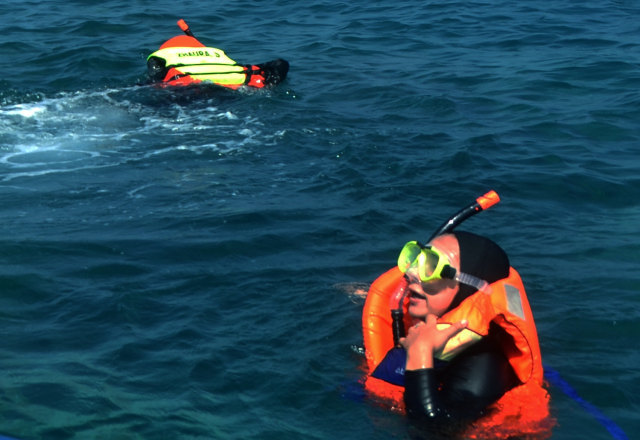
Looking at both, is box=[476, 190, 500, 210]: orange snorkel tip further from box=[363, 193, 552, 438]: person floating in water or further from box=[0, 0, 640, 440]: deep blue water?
box=[0, 0, 640, 440]: deep blue water

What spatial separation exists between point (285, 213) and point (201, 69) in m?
3.79

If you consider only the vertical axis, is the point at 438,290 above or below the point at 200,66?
above

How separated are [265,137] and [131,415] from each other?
16.5ft

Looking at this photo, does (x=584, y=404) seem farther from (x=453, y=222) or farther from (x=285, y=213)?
(x=285, y=213)

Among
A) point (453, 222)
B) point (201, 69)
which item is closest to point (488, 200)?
point (453, 222)

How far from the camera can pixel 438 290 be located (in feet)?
13.4

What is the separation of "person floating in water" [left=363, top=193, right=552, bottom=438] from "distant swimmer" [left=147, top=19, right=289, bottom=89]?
6636 millimetres

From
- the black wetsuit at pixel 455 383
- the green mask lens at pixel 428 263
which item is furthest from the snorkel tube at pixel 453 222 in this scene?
the green mask lens at pixel 428 263

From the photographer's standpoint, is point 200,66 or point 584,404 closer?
point 584,404


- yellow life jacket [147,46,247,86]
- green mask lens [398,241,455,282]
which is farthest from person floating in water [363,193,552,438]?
yellow life jacket [147,46,247,86]

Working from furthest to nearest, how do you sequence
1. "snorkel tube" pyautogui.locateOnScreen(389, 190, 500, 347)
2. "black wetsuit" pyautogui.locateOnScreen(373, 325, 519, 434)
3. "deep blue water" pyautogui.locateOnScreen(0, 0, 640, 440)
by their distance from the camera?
"deep blue water" pyautogui.locateOnScreen(0, 0, 640, 440)
"snorkel tube" pyautogui.locateOnScreen(389, 190, 500, 347)
"black wetsuit" pyautogui.locateOnScreen(373, 325, 519, 434)

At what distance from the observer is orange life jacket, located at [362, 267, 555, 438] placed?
402cm

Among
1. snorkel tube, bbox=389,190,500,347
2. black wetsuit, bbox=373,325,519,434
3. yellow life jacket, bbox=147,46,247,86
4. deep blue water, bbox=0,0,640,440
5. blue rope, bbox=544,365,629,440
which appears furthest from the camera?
yellow life jacket, bbox=147,46,247,86

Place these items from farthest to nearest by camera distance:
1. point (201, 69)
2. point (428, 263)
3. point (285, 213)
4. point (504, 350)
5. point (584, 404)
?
point (201, 69)
point (285, 213)
point (584, 404)
point (504, 350)
point (428, 263)
